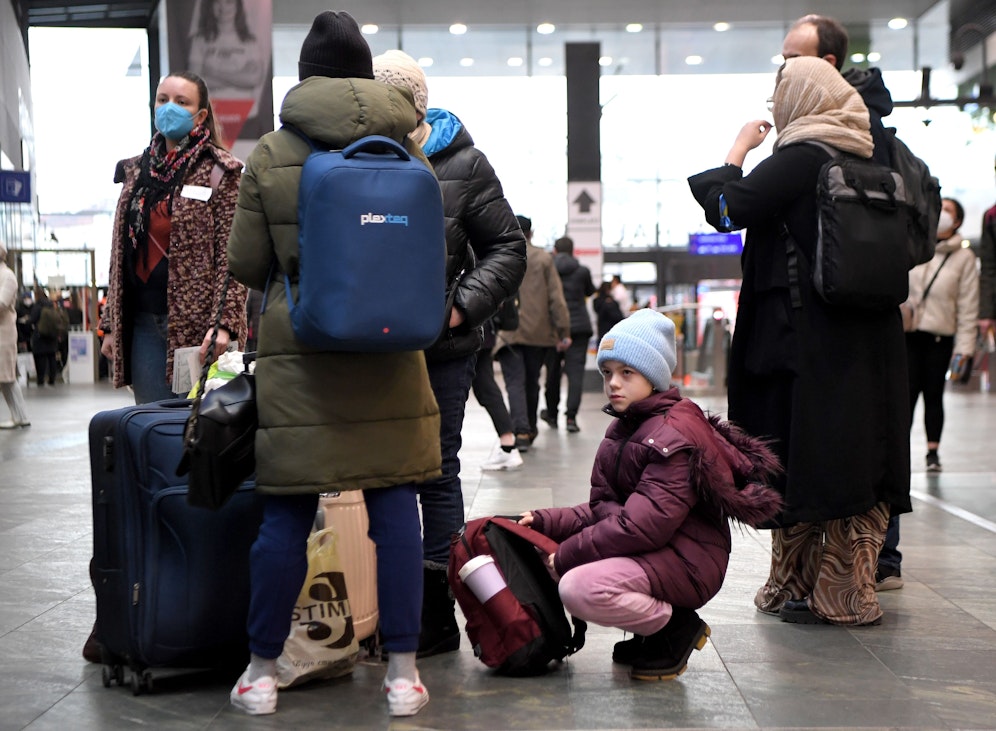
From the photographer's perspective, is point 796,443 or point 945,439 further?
point 945,439

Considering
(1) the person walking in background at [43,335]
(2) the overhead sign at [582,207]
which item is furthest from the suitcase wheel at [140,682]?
(1) the person walking in background at [43,335]

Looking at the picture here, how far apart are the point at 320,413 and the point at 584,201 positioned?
1818cm

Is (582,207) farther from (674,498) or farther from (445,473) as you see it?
(674,498)

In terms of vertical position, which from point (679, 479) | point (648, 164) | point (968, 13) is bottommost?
point (679, 479)

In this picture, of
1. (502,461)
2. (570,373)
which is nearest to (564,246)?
(570,373)

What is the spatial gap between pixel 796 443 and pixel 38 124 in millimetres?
27188

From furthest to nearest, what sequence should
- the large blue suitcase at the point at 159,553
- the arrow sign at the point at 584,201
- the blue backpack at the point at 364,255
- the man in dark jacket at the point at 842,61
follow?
the arrow sign at the point at 584,201
the man in dark jacket at the point at 842,61
the large blue suitcase at the point at 159,553
the blue backpack at the point at 364,255

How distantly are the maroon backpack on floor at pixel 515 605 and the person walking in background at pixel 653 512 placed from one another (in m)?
0.07

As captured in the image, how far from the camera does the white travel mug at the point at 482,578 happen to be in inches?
136

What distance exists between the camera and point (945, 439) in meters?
10.8

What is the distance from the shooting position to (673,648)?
350 centimetres

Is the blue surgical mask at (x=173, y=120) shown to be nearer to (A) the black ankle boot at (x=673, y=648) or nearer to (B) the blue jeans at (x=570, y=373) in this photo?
(A) the black ankle boot at (x=673, y=648)

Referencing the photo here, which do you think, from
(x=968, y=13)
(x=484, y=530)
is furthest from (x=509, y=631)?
(x=968, y=13)

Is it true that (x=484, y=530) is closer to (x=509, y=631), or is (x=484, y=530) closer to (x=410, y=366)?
(x=509, y=631)
